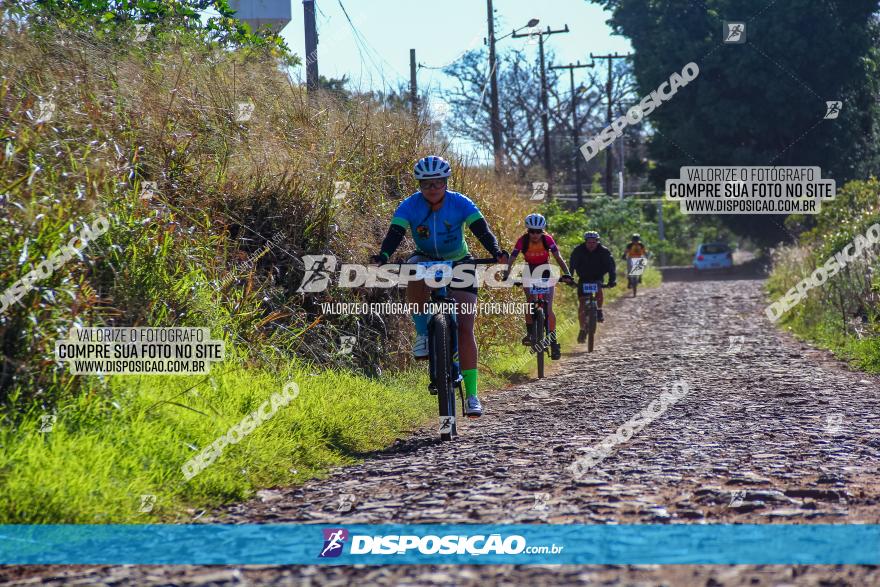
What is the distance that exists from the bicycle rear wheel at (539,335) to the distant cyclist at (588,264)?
9.92 feet

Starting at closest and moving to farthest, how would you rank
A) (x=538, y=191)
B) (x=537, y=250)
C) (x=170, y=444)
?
(x=170, y=444)
(x=537, y=250)
(x=538, y=191)

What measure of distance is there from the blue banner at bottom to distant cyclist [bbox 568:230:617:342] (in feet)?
38.4

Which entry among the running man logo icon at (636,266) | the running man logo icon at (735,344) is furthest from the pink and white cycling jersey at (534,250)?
the running man logo icon at (636,266)

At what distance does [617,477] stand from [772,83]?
4258 centimetres

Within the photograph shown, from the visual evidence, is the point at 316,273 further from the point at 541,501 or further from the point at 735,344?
the point at 735,344

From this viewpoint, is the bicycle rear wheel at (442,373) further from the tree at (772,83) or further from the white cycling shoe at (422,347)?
the tree at (772,83)

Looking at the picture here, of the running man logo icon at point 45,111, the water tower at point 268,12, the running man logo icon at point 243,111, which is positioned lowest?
the running man logo icon at point 45,111

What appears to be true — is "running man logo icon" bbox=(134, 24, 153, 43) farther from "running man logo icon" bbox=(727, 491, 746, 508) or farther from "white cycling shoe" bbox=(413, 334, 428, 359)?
"running man logo icon" bbox=(727, 491, 746, 508)

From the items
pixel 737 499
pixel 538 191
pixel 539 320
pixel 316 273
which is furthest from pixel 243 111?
pixel 538 191

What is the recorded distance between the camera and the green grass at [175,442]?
5207 millimetres

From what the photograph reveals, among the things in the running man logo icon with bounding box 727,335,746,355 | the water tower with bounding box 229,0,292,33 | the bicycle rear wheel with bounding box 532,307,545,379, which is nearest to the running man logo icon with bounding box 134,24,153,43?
the bicycle rear wheel with bounding box 532,307,545,379

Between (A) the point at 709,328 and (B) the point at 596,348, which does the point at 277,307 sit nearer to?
(B) the point at 596,348

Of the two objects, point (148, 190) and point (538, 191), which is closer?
point (148, 190)

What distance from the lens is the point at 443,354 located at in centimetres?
796
